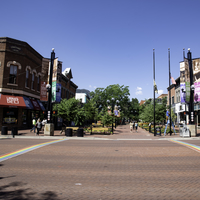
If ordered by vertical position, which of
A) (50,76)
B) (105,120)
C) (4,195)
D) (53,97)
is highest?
(50,76)

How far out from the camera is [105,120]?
31.0m

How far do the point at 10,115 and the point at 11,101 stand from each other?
217 cm

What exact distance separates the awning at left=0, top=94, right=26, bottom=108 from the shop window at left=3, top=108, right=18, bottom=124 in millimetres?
1492

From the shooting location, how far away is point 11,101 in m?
24.8

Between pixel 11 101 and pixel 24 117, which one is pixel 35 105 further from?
pixel 11 101

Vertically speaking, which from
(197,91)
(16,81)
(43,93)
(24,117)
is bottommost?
(24,117)

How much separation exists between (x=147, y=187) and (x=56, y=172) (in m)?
3.23

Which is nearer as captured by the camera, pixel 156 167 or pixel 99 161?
pixel 156 167

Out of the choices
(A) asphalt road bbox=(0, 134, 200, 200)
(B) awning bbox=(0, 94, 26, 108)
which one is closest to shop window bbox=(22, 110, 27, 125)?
(B) awning bbox=(0, 94, 26, 108)

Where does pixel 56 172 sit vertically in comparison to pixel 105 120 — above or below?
below

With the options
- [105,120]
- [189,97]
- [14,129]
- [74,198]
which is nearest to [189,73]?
[189,97]

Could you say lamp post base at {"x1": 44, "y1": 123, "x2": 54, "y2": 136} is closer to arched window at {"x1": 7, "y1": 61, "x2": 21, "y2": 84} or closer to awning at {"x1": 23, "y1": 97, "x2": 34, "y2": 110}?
awning at {"x1": 23, "y1": 97, "x2": 34, "y2": 110}

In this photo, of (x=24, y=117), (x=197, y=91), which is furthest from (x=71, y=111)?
(x=197, y=91)

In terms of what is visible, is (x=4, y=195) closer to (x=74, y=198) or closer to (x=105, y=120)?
(x=74, y=198)
